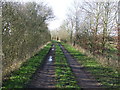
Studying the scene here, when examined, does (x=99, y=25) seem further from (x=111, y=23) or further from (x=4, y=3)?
(x=4, y=3)

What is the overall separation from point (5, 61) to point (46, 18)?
20.7 m

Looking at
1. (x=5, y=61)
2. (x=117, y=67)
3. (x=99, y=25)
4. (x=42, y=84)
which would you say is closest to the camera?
(x=42, y=84)

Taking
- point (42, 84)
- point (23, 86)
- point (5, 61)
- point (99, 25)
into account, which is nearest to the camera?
point (23, 86)

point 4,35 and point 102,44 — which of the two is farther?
point 102,44

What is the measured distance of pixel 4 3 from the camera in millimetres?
7223

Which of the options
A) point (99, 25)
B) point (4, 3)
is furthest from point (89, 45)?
point (4, 3)

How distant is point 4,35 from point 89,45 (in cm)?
1324

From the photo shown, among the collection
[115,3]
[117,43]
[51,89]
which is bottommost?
[51,89]

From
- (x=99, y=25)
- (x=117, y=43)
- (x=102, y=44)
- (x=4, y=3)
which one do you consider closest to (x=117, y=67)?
(x=117, y=43)

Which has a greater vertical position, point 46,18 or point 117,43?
point 46,18

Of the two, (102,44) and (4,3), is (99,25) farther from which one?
(4,3)

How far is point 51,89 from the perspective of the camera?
20.0 ft

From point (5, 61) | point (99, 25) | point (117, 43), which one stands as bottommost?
point (5, 61)

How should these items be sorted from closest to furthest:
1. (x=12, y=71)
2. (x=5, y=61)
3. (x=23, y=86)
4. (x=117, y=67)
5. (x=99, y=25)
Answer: (x=23, y=86) → (x=5, y=61) → (x=12, y=71) → (x=117, y=67) → (x=99, y=25)
